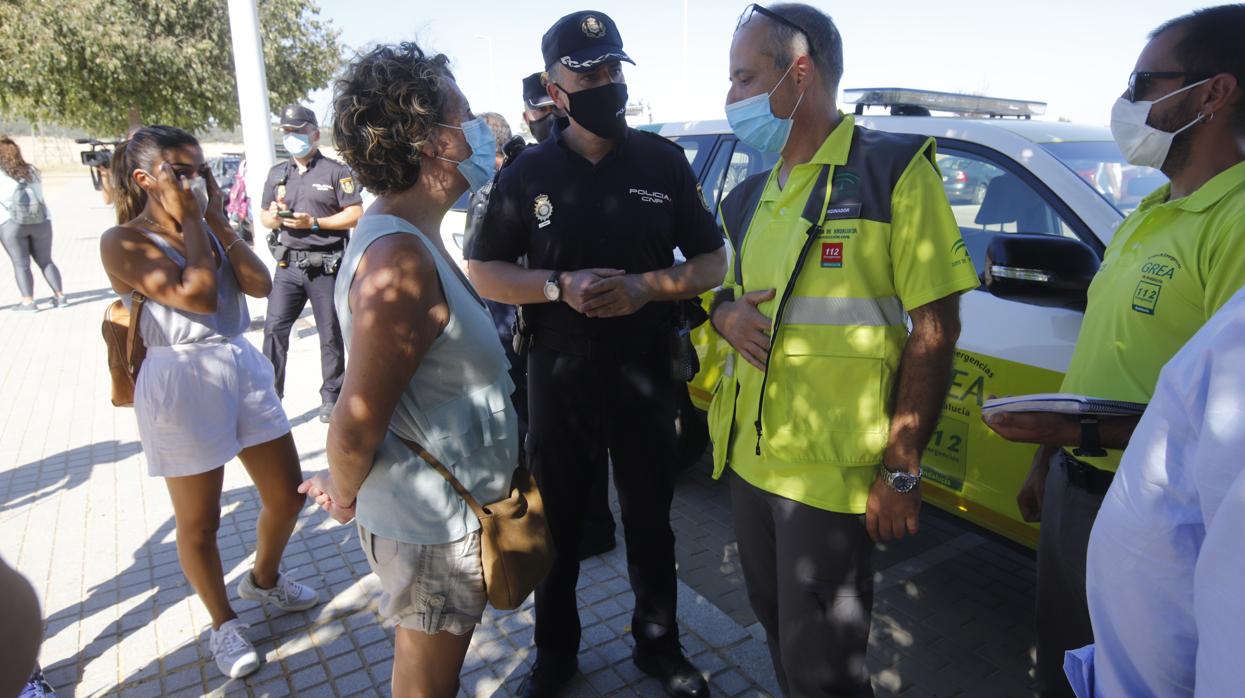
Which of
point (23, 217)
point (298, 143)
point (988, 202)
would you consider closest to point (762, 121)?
point (988, 202)

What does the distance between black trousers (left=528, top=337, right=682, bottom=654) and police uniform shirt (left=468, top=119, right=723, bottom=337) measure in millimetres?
150

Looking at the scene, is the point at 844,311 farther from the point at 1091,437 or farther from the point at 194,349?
the point at 194,349

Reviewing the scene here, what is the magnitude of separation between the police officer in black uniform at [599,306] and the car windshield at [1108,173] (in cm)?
138

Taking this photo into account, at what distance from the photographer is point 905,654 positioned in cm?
299

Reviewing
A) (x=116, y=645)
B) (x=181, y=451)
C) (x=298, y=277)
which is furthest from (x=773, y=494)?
(x=298, y=277)

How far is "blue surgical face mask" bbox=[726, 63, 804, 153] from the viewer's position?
2008 millimetres

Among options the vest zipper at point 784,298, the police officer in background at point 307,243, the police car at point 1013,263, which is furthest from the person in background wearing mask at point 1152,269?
the police officer in background at point 307,243

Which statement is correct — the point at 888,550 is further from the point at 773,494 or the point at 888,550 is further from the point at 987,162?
the point at 773,494

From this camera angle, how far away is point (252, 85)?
751 centimetres

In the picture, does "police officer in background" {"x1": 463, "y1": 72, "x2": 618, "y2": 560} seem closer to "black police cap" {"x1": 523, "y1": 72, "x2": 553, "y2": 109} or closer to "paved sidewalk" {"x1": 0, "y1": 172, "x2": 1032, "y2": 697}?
"black police cap" {"x1": 523, "y1": 72, "x2": 553, "y2": 109}

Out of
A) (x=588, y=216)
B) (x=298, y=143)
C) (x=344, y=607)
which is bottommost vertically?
(x=344, y=607)

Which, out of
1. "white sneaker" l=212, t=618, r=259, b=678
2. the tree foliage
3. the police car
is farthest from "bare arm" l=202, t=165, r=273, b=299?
the tree foliage

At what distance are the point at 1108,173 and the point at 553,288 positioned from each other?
2189mm

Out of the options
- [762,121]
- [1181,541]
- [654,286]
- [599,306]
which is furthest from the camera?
[654,286]
